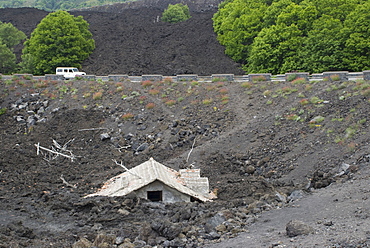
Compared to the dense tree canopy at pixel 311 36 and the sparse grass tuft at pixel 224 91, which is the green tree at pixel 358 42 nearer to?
the dense tree canopy at pixel 311 36

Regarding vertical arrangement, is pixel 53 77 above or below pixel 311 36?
below

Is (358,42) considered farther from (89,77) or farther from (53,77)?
(53,77)

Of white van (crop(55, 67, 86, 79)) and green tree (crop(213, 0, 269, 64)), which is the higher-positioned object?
green tree (crop(213, 0, 269, 64))

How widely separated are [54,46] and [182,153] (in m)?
32.7

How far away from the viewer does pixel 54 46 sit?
59031mm

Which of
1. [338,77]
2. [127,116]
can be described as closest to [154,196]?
[127,116]

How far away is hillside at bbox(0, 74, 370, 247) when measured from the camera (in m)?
16.7

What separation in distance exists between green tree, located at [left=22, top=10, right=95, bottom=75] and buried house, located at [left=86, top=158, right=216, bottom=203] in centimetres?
3778

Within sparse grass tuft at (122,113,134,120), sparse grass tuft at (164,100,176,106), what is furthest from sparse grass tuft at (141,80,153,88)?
sparse grass tuft at (122,113,134,120)

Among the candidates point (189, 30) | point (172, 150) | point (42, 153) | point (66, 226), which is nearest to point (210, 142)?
point (172, 150)

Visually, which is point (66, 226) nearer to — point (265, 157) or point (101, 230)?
point (101, 230)

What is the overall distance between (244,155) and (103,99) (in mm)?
16797

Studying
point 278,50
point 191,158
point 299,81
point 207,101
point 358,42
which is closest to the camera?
point 191,158

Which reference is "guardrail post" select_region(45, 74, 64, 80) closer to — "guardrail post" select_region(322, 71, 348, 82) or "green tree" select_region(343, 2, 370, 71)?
"guardrail post" select_region(322, 71, 348, 82)
